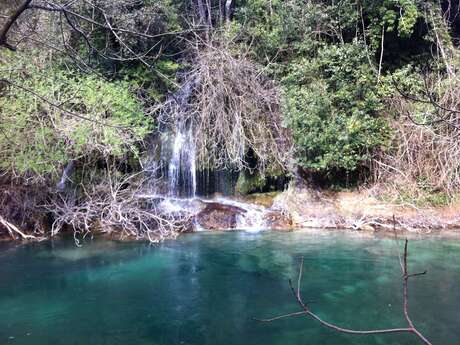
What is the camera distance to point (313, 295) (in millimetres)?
6207

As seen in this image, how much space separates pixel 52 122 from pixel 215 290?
4765mm

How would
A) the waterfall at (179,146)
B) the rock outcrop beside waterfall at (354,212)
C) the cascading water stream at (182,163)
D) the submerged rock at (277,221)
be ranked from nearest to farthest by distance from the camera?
the rock outcrop beside waterfall at (354,212)
the submerged rock at (277,221)
the cascading water stream at (182,163)
the waterfall at (179,146)

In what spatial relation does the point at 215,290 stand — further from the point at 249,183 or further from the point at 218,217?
the point at 249,183

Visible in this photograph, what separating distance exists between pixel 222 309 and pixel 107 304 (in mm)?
1575

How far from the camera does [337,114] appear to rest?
1043cm

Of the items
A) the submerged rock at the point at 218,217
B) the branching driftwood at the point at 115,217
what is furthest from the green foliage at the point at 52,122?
the submerged rock at the point at 218,217

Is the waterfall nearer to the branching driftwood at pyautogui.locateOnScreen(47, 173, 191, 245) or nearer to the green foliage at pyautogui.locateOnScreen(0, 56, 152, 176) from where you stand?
the branching driftwood at pyautogui.locateOnScreen(47, 173, 191, 245)

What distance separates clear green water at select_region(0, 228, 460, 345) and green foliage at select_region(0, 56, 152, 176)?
179 cm

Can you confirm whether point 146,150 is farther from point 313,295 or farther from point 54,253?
point 313,295

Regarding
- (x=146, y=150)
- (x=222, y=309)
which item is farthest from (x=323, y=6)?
(x=222, y=309)

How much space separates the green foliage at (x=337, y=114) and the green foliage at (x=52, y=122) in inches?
151

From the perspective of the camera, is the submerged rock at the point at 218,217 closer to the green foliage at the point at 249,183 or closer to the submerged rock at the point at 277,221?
the submerged rock at the point at 277,221

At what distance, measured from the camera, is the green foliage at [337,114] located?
1020cm

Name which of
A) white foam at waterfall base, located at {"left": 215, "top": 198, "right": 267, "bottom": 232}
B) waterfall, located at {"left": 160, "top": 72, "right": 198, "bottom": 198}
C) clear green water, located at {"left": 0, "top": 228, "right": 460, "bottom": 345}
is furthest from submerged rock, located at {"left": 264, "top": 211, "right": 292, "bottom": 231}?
waterfall, located at {"left": 160, "top": 72, "right": 198, "bottom": 198}
